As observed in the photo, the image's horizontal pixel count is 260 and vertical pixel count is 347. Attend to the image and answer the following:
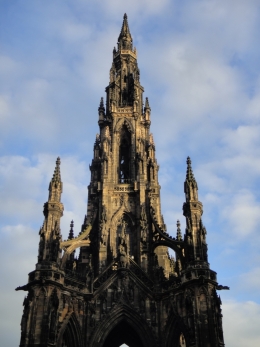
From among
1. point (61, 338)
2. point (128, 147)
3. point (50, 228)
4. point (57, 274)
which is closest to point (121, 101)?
point (128, 147)

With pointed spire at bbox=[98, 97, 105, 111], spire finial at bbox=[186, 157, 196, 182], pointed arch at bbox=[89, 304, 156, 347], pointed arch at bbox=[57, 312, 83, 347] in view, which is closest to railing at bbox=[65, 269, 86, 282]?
pointed arch at bbox=[57, 312, 83, 347]

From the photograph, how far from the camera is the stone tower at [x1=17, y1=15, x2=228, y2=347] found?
79.5 ft

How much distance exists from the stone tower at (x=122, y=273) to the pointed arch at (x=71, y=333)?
0.18 ft

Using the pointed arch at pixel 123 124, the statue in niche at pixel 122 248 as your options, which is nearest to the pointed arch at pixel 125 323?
the statue in niche at pixel 122 248

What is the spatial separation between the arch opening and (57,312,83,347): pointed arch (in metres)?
3.53

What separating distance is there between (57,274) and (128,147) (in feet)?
48.0

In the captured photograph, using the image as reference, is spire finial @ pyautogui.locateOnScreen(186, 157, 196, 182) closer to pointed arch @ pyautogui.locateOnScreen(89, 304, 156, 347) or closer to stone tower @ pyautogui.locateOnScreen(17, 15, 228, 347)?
stone tower @ pyautogui.locateOnScreen(17, 15, 228, 347)

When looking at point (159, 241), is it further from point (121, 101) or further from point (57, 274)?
point (121, 101)

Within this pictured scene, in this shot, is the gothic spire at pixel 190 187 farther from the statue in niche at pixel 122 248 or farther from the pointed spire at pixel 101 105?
the pointed spire at pixel 101 105

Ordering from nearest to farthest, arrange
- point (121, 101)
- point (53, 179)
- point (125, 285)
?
point (125, 285) < point (53, 179) < point (121, 101)

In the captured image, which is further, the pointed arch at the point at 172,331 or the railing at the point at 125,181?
the railing at the point at 125,181

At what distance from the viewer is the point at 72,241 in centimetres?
2944

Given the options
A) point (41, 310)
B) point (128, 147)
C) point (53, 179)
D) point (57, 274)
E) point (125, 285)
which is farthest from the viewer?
point (128, 147)

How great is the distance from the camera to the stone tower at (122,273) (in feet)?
79.5
